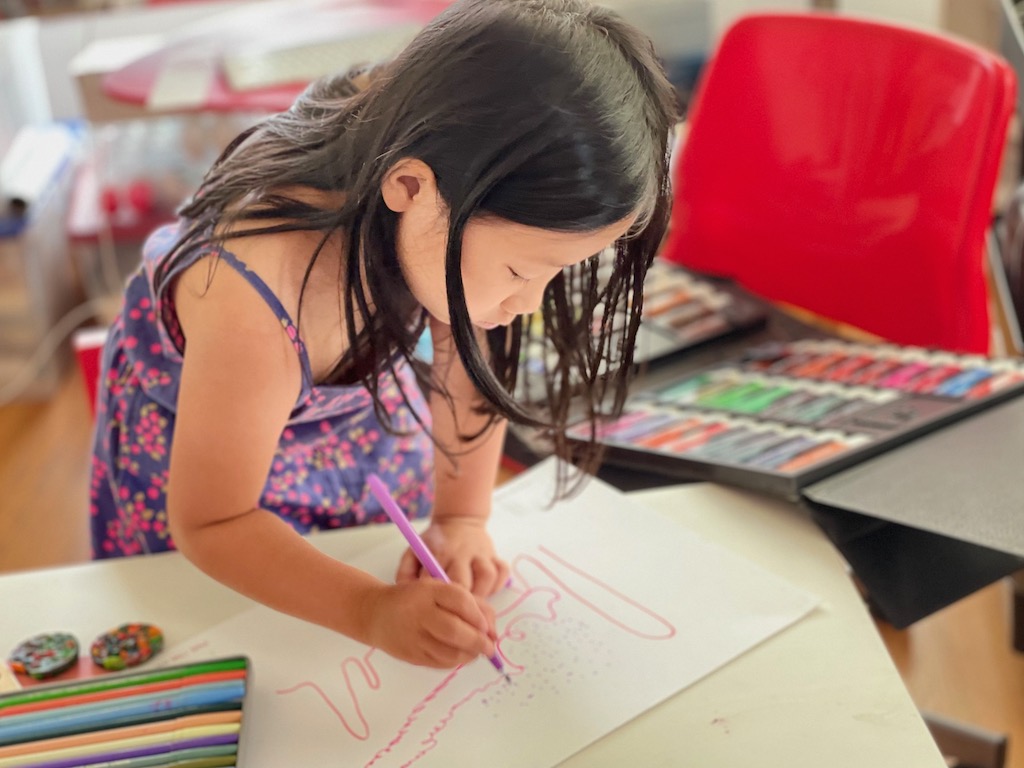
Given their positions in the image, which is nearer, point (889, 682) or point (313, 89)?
point (889, 682)

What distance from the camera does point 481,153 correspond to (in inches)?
22.5

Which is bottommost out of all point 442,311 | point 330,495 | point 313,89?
point 330,495

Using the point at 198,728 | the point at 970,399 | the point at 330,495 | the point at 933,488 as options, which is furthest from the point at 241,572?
the point at 970,399

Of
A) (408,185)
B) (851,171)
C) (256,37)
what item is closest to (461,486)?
(408,185)

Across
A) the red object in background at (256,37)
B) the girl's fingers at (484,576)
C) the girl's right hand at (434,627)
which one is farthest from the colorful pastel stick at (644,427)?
the red object in background at (256,37)

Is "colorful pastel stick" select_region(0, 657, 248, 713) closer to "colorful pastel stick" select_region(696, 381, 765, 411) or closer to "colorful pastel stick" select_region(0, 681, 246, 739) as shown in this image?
"colorful pastel stick" select_region(0, 681, 246, 739)

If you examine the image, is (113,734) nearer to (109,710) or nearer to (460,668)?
(109,710)

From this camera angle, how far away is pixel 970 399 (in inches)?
35.5

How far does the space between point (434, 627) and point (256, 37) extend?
1509mm

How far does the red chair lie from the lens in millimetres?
1069

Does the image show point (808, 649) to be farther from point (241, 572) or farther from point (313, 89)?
point (313, 89)

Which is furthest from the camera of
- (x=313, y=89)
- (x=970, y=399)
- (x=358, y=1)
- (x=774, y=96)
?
(x=358, y=1)

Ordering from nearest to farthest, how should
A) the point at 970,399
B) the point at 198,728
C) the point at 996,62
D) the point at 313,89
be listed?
the point at 198,728, the point at 313,89, the point at 970,399, the point at 996,62

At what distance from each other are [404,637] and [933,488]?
38 centimetres
